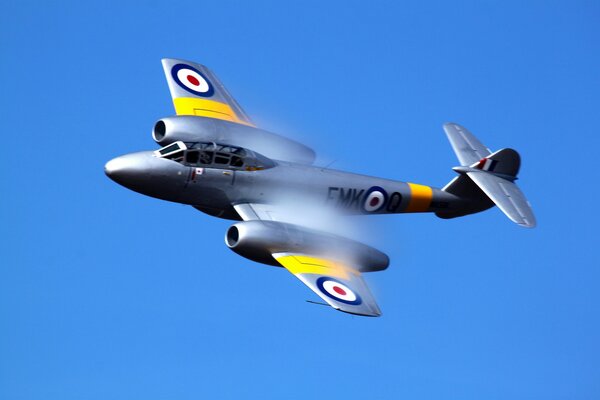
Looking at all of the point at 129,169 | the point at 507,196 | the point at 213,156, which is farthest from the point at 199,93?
the point at 507,196

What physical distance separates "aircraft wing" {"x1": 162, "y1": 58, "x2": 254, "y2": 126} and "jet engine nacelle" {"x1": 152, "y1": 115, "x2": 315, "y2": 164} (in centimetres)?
138

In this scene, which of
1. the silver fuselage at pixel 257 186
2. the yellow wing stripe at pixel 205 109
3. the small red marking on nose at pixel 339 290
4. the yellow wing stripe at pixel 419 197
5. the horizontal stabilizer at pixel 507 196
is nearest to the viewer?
the small red marking on nose at pixel 339 290

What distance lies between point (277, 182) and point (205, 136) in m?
2.74

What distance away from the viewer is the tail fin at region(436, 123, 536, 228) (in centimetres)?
3616

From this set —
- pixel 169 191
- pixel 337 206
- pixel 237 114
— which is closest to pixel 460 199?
pixel 337 206

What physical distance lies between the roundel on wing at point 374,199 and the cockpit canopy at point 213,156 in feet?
12.2

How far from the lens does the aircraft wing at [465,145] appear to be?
3778 centimetres

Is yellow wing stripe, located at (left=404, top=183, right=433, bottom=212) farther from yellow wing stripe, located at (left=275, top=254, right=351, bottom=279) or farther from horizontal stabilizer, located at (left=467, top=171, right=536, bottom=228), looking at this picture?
A: yellow wing stripe, located at (left=275, top=254, right=351, bottom=279)

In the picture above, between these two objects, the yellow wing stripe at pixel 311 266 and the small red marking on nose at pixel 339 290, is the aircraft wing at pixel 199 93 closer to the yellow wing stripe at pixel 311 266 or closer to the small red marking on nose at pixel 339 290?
the yellow wing stripe at pixel 311 266

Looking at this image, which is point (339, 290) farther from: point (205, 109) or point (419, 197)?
point (205, 109)

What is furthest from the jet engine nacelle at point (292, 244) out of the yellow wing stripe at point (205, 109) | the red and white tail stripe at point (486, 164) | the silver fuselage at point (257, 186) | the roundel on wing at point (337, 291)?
the yellow wing stripe at point (205, 109)

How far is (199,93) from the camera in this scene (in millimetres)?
37875

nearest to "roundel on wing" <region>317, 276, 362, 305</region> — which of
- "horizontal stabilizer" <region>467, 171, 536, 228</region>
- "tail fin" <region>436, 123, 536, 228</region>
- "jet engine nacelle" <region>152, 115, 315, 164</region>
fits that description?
"jet engine nacelle" <region>152, 115, 315, 164</region>

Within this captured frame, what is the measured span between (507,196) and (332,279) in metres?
7.75
